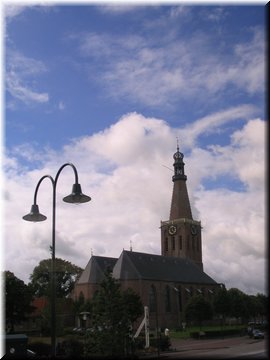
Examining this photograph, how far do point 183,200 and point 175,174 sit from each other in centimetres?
637

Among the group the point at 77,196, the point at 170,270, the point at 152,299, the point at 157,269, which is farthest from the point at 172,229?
the point at 77,196

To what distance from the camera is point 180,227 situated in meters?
105

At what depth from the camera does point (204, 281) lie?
3930 inches

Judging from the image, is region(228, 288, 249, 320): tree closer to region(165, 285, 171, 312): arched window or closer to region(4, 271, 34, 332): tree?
region(165, 285, 171, 312): arched window

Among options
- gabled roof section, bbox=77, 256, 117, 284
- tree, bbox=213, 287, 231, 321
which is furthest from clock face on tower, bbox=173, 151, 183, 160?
tree, bbox=213, 287, 231, 321

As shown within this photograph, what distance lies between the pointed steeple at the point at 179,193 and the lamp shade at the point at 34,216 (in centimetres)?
9117

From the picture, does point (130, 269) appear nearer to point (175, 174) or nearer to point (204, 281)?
point (204, 281)

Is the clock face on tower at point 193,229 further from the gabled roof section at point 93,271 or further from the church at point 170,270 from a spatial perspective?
the gabled roof section at point 93,271

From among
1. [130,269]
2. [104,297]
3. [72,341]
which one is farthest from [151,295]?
[104,297]

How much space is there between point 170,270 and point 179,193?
21.1m

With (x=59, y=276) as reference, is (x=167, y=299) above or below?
below

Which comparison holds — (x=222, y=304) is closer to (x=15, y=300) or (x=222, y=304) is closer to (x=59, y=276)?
(x=59, y=276)

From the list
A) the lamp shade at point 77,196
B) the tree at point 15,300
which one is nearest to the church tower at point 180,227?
the tree at point 15,300

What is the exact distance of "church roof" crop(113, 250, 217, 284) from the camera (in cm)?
8212
